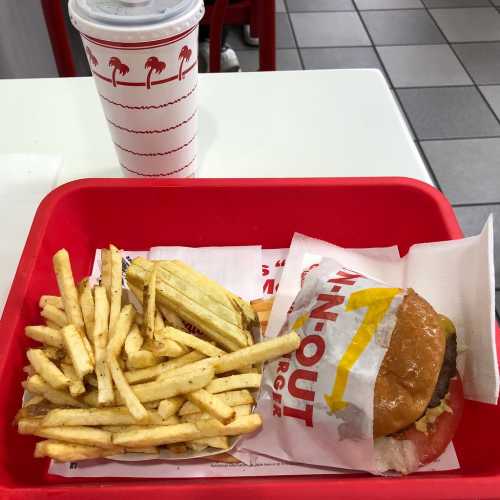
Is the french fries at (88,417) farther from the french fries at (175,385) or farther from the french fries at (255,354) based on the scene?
the french fries at (255,354)

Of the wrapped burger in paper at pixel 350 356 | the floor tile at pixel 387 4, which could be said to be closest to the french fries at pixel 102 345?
the wrapped burger in paper at pixel 350 356

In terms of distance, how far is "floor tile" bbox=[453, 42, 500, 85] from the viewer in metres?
3.15

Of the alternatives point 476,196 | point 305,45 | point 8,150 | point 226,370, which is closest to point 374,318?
point 226,370

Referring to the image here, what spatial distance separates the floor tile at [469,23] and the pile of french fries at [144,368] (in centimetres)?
324

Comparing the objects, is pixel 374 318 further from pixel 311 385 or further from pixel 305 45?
pixel 305 45

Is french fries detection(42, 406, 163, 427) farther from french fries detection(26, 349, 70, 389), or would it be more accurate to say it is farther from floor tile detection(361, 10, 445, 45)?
floor tile detection(361, 10, 445, 45)

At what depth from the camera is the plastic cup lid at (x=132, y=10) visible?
0.90 meters

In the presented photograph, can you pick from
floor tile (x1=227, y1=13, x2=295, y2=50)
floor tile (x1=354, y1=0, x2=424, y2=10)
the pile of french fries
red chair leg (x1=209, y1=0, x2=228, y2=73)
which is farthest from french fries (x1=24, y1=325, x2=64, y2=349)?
floor tile (x1=354, y1=0, x2=424, y2=10)

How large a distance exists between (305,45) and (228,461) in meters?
3.04

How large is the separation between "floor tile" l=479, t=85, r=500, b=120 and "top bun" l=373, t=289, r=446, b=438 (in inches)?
98.1

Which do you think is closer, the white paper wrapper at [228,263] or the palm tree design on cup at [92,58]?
the palm tree design on cup at [92,58]

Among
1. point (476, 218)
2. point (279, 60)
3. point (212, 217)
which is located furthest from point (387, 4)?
point (212, 217)

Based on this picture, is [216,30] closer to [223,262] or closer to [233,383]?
[223,262]

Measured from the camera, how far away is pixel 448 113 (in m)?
2.92
